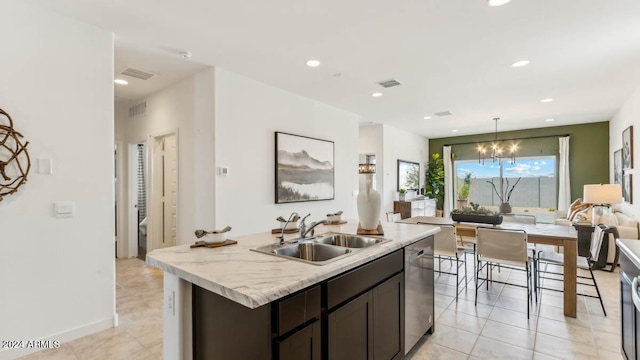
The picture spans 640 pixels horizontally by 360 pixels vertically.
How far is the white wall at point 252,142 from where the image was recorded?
12.1 ft

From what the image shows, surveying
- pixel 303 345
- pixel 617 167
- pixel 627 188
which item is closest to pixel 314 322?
pixel 303 345

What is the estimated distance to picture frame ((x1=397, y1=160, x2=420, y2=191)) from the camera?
7.63 metres

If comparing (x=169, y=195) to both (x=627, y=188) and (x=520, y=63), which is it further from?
(x=627, y=188)

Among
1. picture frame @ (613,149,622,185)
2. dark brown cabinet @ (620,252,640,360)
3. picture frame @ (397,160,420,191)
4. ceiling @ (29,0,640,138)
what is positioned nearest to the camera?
dark brown cabinet @ (620,252,640,360)

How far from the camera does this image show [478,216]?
3.71 metres

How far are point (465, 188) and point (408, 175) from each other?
5.53 feet

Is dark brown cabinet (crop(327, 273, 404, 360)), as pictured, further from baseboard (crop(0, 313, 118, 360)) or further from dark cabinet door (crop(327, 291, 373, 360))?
baseboard (crop(0, 313, 118, 360))

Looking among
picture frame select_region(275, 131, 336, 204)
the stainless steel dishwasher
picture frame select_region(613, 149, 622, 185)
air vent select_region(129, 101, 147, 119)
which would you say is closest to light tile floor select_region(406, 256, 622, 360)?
the stainless steel dishwasher

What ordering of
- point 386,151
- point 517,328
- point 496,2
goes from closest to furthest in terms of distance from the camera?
1. point 496,2
2. point 517,328
3. point 386,151

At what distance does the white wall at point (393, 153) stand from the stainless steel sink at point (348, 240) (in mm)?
4766

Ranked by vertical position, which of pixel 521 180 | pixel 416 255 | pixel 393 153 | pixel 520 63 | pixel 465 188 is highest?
pixel 520 63

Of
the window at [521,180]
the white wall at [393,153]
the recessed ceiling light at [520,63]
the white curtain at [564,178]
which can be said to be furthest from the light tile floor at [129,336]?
the white curtain at [564,178]

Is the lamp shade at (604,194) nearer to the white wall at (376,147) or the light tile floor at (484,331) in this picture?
the light tile floor at (484,331)

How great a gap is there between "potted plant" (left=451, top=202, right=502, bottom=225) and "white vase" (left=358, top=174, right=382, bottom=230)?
1.98 metres
